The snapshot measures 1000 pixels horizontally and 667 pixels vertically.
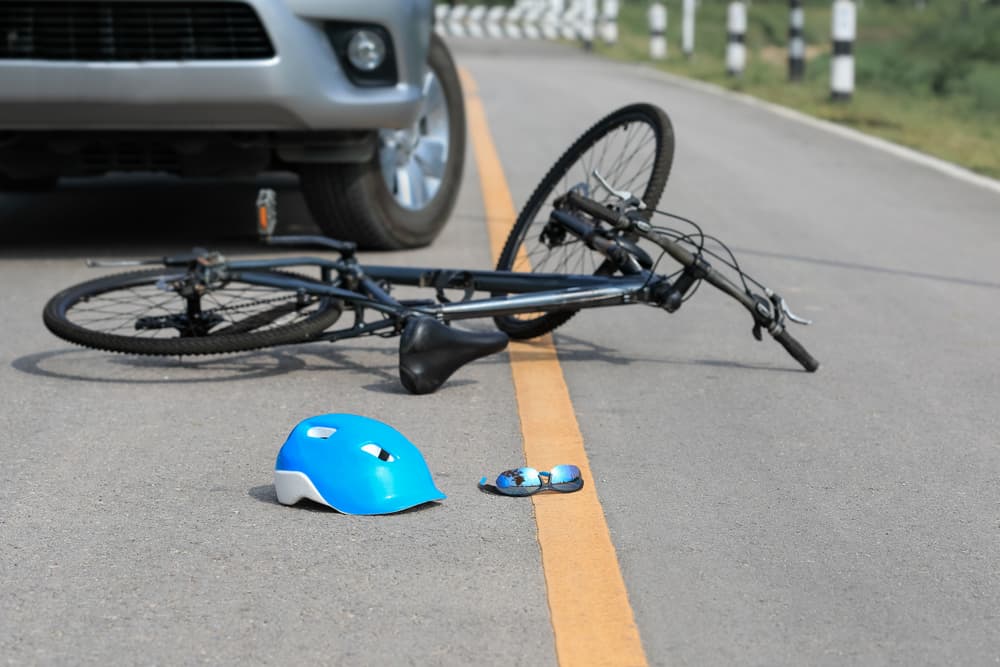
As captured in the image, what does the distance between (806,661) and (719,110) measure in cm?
1301

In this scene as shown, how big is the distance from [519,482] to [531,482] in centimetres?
3

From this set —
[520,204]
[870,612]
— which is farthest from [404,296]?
[870,612]

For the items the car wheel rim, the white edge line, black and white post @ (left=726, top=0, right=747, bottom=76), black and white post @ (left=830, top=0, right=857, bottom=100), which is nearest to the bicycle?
the car wheel rim

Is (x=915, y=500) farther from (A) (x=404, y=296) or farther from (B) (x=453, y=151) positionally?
(B) (x=453, y=151)

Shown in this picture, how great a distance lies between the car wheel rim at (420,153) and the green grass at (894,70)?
4.61 metres

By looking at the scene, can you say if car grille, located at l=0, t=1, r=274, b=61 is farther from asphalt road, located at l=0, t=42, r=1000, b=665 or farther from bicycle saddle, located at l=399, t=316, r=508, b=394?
bicycle saddle, located at l=399, t=316, r=508, b=394

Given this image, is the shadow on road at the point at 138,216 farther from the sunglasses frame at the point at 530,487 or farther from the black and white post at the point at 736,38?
the black and white post at the point at 736,38

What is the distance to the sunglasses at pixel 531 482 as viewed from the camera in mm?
4168

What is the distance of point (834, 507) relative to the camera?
4113mm

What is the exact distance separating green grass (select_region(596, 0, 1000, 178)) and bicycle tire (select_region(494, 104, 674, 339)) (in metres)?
5.79

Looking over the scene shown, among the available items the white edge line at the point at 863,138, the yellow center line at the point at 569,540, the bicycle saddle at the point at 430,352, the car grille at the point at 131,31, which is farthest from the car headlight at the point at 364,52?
the white edge line at the point at 863,138

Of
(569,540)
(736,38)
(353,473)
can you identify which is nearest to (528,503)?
(569,540)

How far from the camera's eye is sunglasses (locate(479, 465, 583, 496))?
164 inches

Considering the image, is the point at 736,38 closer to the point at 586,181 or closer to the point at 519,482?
the point at 586,181
